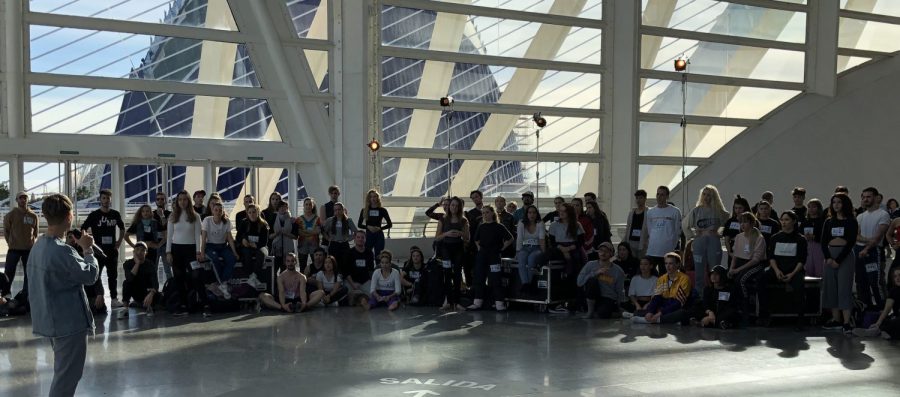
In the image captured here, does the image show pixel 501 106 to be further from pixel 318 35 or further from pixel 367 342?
pixel 367 342

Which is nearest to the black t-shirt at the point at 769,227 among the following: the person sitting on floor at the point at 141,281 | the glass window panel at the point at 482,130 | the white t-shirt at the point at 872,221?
the white t-shirt at the point at 872,221

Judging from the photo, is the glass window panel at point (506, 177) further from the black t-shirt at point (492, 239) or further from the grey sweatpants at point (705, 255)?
the grey sweatpants at point (705, 255)

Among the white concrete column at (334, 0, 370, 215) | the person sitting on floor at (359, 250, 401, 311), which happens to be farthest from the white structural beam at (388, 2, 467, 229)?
the person sitting on floor at (359, 250, 401, 311)

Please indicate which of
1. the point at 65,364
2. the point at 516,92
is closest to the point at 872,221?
the point at 65,364

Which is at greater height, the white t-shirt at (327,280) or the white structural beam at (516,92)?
the white structural beam at (516,92)

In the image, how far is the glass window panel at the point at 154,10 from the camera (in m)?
15.6

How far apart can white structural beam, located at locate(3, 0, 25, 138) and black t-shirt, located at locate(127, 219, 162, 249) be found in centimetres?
628

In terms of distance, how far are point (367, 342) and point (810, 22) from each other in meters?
19.6

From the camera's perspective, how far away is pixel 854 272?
8852 millimetres

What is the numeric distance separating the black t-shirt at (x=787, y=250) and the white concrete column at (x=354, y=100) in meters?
10.6

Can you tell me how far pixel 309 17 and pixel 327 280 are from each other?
909 cm

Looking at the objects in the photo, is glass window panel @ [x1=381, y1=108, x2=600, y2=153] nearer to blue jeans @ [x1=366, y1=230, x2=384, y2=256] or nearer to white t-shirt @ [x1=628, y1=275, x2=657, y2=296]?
blue jeans @ [x1=366, y1=230, x2=384, y2=256]

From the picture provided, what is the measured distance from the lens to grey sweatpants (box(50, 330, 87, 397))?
14.4ft

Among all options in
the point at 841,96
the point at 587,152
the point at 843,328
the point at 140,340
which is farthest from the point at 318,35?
the point at 841,96
